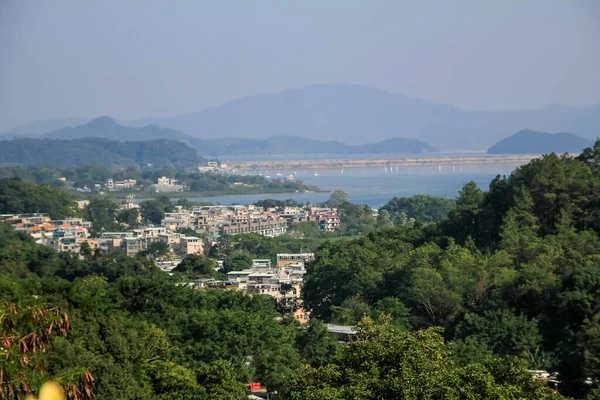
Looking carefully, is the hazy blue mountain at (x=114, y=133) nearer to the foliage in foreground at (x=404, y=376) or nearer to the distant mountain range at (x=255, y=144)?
the distant mountain range at (x=255, y=144)

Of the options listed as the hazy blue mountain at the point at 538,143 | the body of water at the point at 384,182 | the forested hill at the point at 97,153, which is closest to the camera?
the body of water at the point at 384,182

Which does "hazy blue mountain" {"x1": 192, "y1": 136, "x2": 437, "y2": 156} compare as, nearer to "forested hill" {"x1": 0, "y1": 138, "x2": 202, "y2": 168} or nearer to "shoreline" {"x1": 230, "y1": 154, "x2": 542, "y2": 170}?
"shoreline" {"x1": 230, "y1": 154, "x2": 542, "y2": 170}

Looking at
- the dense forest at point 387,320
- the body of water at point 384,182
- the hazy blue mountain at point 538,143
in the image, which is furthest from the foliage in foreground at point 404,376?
the hazy blue mountain at point 538,143

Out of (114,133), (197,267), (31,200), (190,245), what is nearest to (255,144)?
Result: (114,133)

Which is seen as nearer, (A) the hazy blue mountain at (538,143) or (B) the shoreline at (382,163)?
(B) the shoreline at (382,163)

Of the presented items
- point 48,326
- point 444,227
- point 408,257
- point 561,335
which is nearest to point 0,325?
point 48,326

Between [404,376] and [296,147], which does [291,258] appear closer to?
[404,376]

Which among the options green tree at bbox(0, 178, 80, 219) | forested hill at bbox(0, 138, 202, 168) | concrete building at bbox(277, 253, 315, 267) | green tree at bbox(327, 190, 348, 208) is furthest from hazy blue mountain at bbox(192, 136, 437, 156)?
concrete building at bbox(277, 253, 315, 267)
